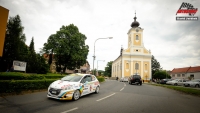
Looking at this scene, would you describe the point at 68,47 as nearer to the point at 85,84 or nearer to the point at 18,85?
the point at 18,85

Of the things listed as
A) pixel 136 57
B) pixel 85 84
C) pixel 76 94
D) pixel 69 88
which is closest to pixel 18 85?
pixel 69 88

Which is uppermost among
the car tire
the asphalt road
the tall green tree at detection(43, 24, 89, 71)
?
the tall green tree at detection(43, 24, 89, 71)

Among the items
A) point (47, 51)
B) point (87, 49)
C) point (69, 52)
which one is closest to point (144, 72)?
point (87, 49)

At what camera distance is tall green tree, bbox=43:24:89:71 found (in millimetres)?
33994

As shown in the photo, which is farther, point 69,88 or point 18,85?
point 18,85

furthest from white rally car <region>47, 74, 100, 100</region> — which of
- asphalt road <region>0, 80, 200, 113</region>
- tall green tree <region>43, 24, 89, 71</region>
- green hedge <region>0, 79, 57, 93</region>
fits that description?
→ tall green tree <region>43, 24, 89, 71</region>

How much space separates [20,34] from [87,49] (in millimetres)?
21288

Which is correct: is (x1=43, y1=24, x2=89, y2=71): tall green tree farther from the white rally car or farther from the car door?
the white rally car

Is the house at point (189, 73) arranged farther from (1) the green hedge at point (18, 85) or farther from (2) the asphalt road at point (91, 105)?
(1) the green hedge at point (18, 85)

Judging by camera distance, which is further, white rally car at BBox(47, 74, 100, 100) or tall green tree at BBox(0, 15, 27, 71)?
tall green tree at BBox(0, 15, 27, 71)

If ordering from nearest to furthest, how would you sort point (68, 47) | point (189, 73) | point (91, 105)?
point (91, 105), point (68, 47), point (189, 73)

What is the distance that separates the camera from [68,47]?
112 feet

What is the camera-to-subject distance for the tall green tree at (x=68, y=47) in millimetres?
33994

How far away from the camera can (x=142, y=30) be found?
6028 cm
